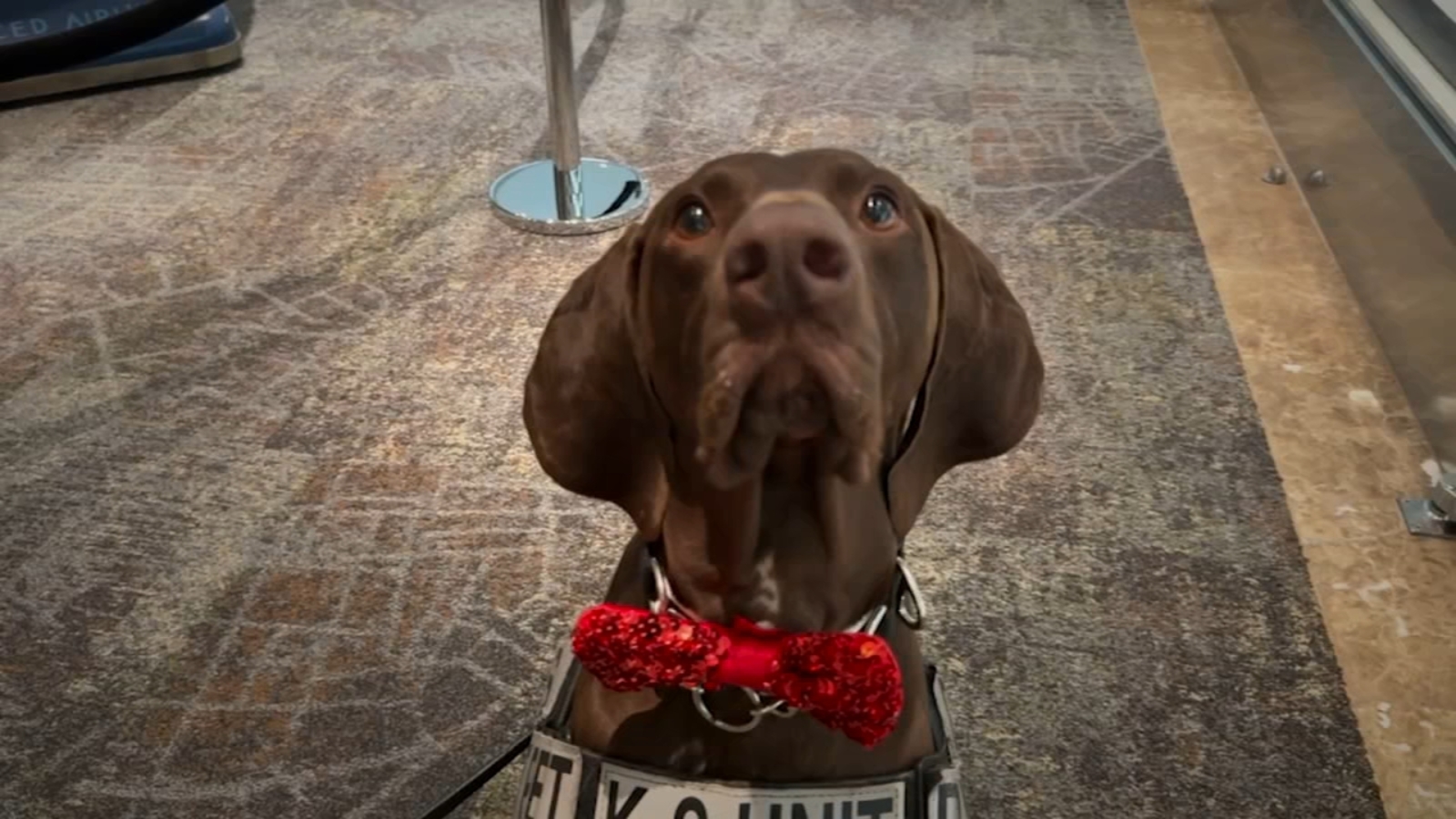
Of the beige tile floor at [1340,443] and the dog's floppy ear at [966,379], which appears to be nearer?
the dog's floppy ear at [966,379]

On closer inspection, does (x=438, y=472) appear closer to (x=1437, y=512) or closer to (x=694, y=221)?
(x=694, y=221)

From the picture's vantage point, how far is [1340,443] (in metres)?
2.38

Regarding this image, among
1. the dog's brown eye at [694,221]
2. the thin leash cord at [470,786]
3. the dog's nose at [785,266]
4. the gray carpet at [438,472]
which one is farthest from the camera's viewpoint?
the gray carpet at [438,472]

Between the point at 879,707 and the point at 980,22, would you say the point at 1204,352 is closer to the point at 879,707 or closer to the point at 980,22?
the point at 879,707

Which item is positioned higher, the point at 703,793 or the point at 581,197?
the point at 703,793

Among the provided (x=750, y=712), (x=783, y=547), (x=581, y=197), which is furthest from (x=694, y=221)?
(x=581, y=197)

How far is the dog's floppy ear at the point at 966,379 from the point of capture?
114cm

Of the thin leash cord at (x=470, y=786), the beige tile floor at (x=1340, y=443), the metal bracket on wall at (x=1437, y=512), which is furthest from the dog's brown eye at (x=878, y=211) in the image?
the metal bracket on wall at (x=1437, y=512)

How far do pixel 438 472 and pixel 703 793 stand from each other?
123 centimetres

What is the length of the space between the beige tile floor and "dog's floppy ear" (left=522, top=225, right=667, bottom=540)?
1092 mm

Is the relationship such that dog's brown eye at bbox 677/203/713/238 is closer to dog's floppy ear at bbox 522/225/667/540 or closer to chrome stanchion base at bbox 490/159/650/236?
dog's floppy ear at bbox 522/225/667/540

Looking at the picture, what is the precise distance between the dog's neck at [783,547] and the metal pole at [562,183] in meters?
1.95

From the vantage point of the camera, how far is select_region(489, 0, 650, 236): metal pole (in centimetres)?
302

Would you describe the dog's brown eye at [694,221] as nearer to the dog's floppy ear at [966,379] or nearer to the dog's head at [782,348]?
the dog's head at [782,348]
